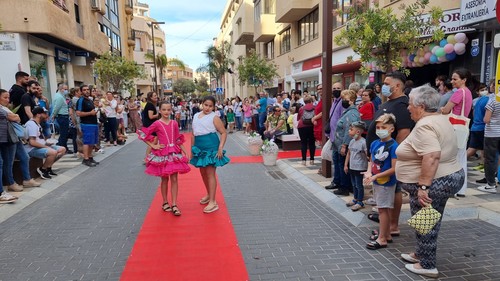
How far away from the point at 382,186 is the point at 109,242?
327 cm

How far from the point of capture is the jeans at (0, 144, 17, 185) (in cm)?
598

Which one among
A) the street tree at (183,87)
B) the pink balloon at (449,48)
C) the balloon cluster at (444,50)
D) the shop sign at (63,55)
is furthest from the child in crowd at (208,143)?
the street tree at (183,87)

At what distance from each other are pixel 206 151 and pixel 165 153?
0.60m

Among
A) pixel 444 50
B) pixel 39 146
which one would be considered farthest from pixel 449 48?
pixel 39 146

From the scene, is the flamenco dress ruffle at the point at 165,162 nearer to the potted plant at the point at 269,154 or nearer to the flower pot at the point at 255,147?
the potted plant at the point at 269,154

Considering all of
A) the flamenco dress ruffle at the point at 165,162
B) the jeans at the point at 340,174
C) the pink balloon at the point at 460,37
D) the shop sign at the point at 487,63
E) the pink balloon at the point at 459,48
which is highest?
the pink balloon at the point at 460,37

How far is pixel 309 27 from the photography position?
2069cm

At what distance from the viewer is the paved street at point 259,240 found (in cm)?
354

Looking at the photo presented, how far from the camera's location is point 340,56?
16.8m

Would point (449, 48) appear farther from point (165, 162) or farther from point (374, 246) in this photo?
point (165, 162)

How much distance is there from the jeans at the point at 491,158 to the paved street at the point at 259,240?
1495 mm

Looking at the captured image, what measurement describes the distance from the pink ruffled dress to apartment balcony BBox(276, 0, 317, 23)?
16.4m

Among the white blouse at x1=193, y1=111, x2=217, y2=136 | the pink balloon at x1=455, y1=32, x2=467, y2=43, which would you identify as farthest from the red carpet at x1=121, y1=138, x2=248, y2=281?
the pink balloon at x1=455, y1=32, x2=467, y2=43

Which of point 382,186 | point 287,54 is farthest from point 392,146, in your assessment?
point 287,54
